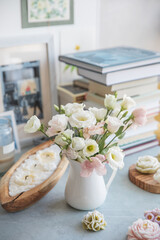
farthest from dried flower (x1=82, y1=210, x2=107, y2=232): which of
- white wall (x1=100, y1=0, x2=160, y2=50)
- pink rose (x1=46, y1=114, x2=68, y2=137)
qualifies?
white wall (x1=100, y1=0, x2=160, y2=50)

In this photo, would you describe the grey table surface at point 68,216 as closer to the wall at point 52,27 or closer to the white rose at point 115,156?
the white rose at point 115,156

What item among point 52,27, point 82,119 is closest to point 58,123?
point 82,119

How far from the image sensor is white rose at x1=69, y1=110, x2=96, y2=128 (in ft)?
2.31

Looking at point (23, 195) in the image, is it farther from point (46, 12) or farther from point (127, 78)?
point (46, 12)

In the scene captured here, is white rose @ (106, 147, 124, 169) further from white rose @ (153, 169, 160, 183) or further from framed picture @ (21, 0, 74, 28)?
framed picture @ (21, 0, 74, 28)

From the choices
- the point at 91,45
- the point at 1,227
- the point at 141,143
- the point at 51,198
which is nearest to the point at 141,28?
the point at 91,45

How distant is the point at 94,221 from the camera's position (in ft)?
2.49

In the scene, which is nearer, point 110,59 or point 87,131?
point 87,131

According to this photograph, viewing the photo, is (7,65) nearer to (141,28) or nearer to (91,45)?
(91,45)

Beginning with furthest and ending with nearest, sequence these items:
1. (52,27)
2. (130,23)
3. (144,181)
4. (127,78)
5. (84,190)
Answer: (130,23) < (52,27) < (127,78) < (144,181) < (84,190)

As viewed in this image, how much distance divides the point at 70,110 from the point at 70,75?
513mm

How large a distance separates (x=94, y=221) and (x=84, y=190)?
0.27 ft

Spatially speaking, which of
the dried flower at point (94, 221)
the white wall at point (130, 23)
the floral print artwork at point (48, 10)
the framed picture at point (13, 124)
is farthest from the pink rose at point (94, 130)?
the white wall at point (130, 23)

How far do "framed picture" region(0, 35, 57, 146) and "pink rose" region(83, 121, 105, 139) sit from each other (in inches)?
17.1
